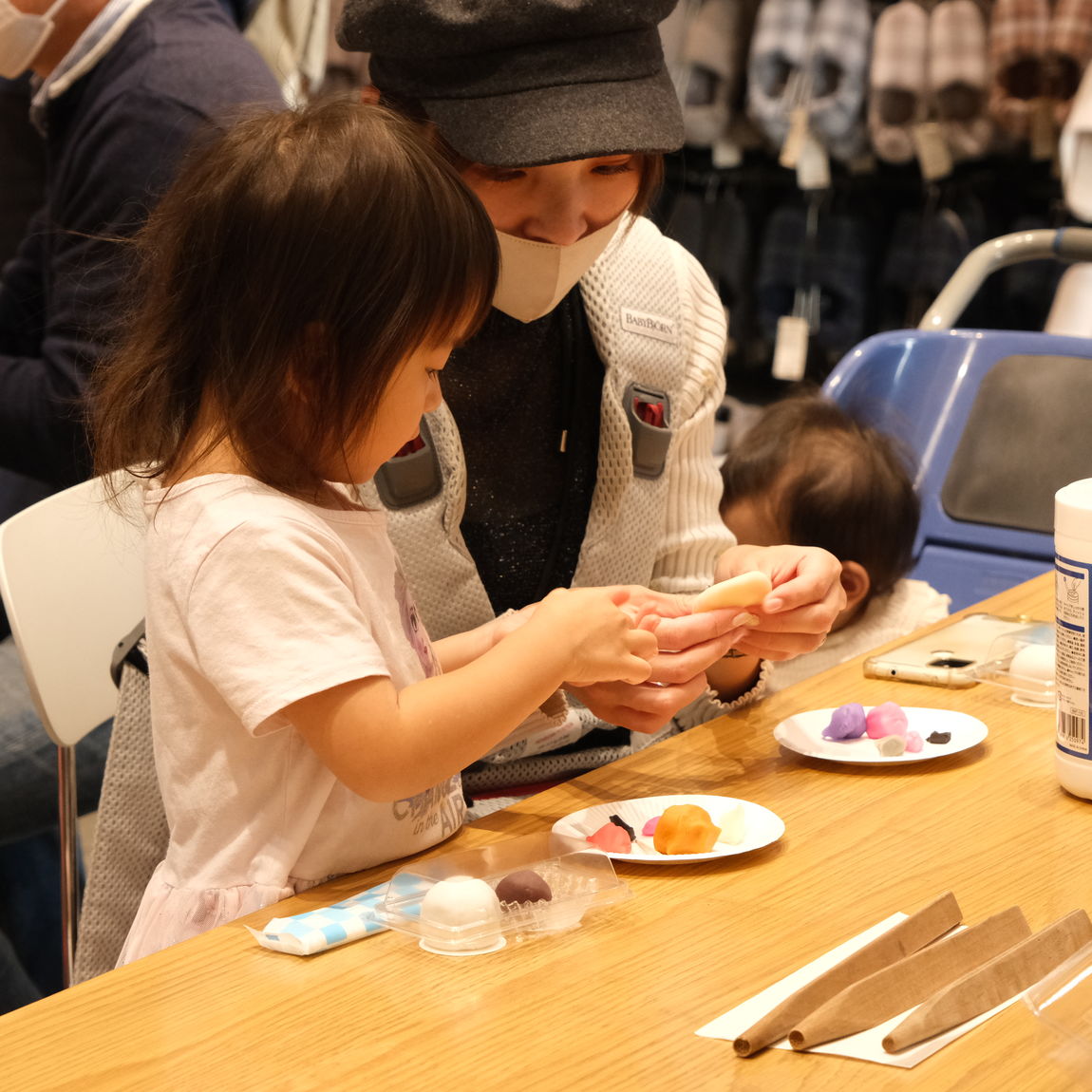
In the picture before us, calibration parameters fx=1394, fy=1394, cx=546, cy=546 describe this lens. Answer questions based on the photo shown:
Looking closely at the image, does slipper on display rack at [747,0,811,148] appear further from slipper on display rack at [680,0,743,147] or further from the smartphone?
the smartphone

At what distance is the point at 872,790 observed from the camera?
3.32 feet

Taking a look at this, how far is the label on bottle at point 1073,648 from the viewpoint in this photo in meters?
0.89

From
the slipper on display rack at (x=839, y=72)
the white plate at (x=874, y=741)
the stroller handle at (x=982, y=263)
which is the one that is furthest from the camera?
the slipper on display rack at (x=839, y=72)

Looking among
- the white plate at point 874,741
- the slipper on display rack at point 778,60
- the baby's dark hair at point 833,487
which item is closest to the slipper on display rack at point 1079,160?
the slipper on display rack at point 778,60

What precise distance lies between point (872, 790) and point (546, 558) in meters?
0.50

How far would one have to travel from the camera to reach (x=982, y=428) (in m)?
2.08

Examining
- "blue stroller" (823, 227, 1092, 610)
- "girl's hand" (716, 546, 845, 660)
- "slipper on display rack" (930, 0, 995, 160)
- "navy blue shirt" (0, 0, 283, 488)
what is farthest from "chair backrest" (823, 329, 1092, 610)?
"slipper on display rack" (930, 0, 995, 160)

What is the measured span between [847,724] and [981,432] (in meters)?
1.12

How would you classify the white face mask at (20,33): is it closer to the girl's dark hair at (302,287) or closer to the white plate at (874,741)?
the girl's dark hair at (302,287)

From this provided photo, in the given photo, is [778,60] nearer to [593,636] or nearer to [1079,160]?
[1079,160]

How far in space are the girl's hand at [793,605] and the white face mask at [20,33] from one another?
1.18m

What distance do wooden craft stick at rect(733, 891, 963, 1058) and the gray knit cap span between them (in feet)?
2.06

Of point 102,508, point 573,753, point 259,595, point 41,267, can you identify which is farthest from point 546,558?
point 41,267

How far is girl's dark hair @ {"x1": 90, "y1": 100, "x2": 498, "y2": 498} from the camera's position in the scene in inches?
36.3
